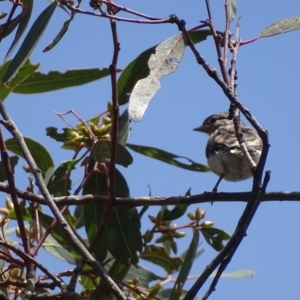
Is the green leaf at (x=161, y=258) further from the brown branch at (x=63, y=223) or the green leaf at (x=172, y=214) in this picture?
the brown branch at (x=63, y=223)

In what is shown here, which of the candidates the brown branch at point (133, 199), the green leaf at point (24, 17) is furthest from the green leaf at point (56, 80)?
the brown branch at point (133, 199)

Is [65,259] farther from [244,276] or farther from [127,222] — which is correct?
[244,276]

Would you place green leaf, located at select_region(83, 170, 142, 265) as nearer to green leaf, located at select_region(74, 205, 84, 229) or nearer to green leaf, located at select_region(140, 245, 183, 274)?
green leaf, located at select_region(140, 245, 183, 274)

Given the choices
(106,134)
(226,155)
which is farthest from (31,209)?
(226,155)

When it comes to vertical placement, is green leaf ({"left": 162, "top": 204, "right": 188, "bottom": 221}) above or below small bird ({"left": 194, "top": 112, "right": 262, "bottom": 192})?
below

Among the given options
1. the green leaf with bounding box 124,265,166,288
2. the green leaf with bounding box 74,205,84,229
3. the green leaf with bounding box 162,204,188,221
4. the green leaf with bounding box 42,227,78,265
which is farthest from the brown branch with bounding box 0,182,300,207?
the green leaf with bounding box 42,227,78,265

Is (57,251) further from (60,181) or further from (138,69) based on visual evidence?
(138,69)

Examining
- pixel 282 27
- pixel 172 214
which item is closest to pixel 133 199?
pixel 172 214

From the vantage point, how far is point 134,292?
3.22m

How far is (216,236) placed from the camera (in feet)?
12.6

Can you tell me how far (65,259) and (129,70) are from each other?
115 centimetres

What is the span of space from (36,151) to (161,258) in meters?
0.86

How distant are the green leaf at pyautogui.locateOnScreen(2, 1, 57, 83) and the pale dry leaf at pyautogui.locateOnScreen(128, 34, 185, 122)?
50 cm

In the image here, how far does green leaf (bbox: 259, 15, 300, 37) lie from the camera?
313cm
